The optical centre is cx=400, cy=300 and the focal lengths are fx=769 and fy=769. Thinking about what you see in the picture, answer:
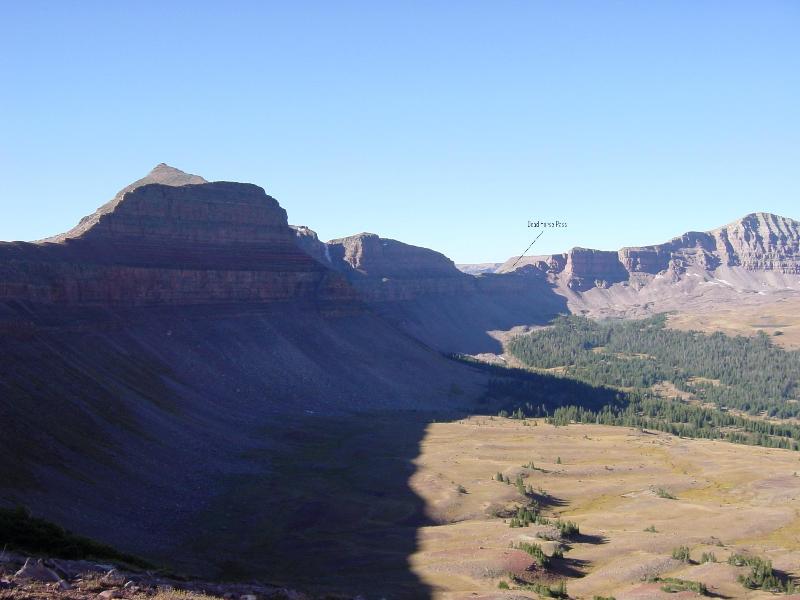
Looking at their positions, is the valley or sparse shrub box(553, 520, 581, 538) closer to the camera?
the valley

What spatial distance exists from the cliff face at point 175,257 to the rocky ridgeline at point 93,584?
61.5m

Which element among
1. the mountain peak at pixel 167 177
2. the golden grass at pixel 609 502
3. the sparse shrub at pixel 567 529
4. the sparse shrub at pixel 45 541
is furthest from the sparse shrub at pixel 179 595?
the mountain peak at pixel 167 177

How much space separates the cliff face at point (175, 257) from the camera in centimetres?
9179

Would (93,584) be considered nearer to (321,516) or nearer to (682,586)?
(682,586)

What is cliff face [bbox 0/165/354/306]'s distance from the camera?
301 ft

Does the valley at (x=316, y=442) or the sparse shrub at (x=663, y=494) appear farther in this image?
the sparse shrub at (x=663, y=494)

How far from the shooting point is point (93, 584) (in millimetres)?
25750

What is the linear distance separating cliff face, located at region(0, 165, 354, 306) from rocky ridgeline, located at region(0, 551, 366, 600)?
202 feet

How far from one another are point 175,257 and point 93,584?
94.5m

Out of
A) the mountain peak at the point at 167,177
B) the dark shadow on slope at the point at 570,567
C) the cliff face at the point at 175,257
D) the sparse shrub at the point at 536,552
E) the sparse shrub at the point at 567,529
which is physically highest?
the mountain peak at the point at 167,177

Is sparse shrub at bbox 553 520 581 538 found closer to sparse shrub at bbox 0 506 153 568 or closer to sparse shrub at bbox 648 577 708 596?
sparse shrub at bbox 648 577 708 596

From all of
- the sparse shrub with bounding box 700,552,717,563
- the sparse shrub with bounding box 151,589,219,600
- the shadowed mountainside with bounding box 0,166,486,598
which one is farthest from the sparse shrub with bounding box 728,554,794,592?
the sparse shrub with bounding box 151,589,219,600

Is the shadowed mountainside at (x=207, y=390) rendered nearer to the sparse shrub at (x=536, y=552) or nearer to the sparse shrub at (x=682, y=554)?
the sparse shrub at (x=536, y=552)

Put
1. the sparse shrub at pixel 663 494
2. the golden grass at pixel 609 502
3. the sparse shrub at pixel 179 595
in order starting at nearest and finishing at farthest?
the sparse shrub at pixel 179 595 → the golden grass at pixel 609 502 → the sparse shrub at pixel 663 494
